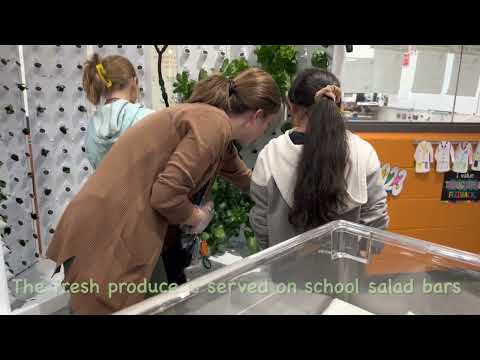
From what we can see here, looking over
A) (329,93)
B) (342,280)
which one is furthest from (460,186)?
(342,280)

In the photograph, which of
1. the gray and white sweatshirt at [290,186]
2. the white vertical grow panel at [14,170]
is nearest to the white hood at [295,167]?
the gray and white sweatshirt at [290,186]

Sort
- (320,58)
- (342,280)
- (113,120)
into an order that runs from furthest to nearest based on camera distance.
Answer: (320,58), (113,120), (342,280)

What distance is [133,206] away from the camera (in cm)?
114

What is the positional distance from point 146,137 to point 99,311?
548 millimetres

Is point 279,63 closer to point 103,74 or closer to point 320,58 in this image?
point 320,58

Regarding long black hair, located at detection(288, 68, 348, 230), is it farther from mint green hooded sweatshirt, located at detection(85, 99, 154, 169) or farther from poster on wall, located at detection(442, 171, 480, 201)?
poster on wall, located at detection(442, 171, 480, 201)

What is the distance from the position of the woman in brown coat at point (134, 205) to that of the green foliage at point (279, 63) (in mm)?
1353

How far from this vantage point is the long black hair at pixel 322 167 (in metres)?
1.24

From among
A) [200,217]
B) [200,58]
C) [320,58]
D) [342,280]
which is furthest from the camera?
[200,58]

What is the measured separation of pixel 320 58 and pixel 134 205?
66.0 inches

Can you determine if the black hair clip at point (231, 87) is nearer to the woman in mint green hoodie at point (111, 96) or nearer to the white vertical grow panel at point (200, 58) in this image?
the woman in mint green hoodie at point (111, 96)

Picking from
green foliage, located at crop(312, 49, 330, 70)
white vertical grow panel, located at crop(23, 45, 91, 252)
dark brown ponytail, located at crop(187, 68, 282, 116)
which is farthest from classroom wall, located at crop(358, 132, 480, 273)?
white vertical grow panel, located at crop(23, 45, 91, 252)

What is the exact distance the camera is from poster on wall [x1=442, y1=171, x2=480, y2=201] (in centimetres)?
242
